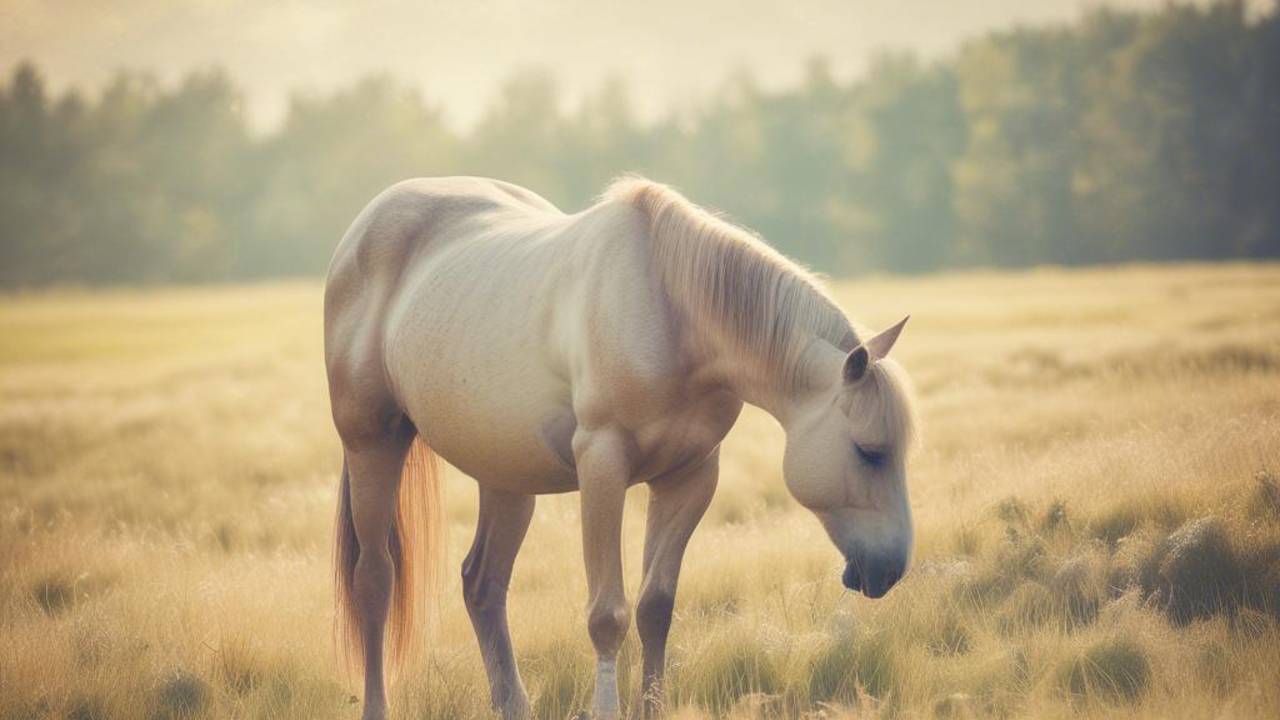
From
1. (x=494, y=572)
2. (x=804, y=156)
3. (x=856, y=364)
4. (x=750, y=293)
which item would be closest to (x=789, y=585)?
(x=494, y=572)

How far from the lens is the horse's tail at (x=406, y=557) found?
4.71 metres

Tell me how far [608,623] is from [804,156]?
200ft

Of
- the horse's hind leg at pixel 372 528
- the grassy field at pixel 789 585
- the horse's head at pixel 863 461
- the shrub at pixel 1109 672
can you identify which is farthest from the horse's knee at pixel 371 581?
the shrub at pixel 1109 672

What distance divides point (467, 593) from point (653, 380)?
1.76 m

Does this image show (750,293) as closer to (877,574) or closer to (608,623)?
(877,574)

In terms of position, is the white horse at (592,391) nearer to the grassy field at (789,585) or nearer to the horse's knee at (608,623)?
the horse's knee at (608,623)

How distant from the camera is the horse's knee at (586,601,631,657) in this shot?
370 cm

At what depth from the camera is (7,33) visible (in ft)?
41.0

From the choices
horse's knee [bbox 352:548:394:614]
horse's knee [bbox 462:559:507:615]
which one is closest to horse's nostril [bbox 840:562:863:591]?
horse's knee [bbox 462:559:507:615]

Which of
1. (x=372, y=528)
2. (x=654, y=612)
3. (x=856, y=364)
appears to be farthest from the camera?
(x=372, y=528)

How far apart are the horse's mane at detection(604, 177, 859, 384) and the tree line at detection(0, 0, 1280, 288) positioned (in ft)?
146

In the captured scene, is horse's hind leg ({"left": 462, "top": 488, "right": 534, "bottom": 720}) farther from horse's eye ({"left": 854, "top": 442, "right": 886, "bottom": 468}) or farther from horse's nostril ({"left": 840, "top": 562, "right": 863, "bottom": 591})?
horse's eye ({"left": 854, "top": 442, "right": 886, "bottom": 468})

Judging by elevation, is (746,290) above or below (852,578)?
above

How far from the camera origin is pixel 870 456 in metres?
3.43
